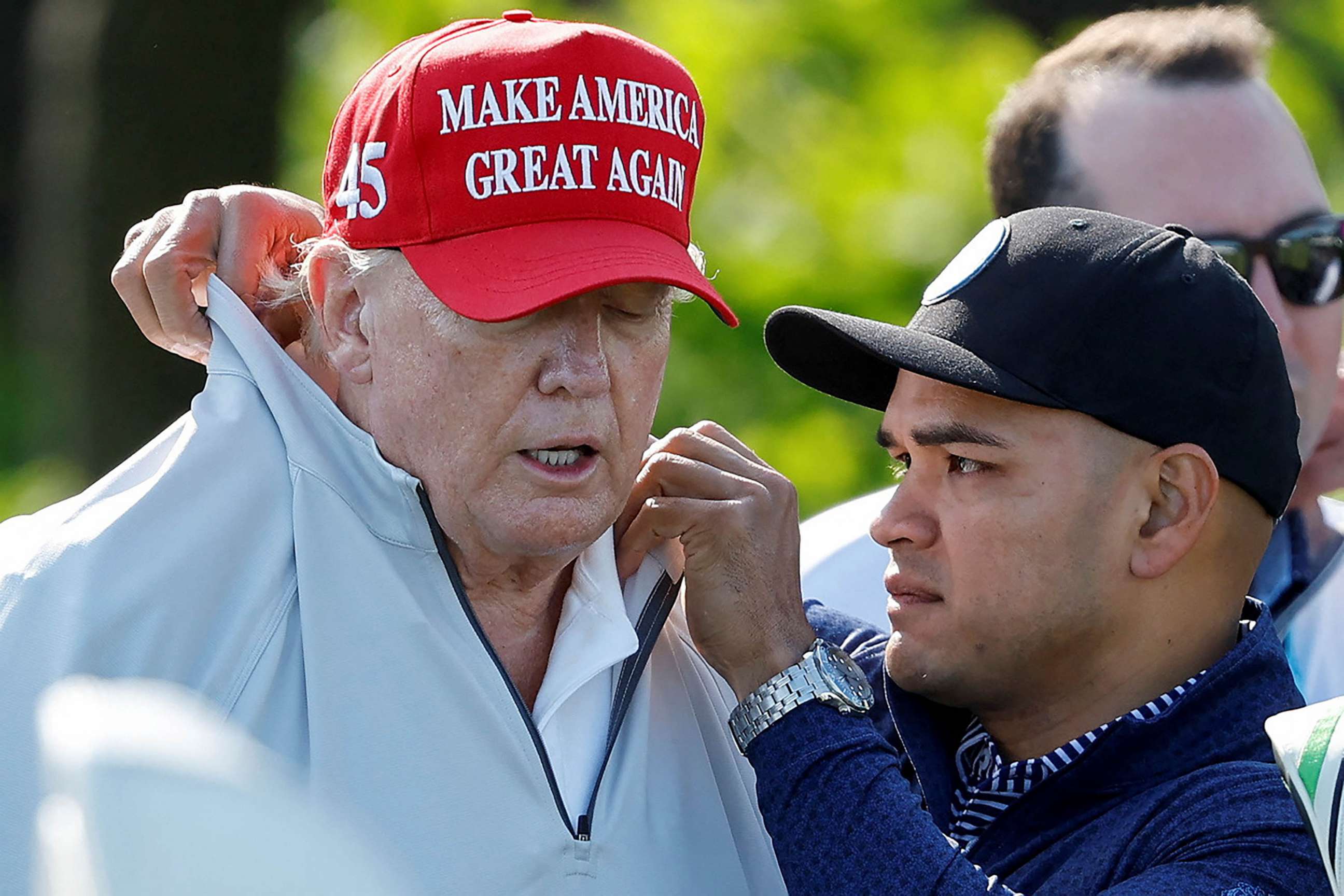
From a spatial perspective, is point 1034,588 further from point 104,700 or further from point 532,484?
point 104,700

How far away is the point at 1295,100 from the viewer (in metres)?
6.40

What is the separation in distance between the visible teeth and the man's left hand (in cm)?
17

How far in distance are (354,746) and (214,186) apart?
3720 mm

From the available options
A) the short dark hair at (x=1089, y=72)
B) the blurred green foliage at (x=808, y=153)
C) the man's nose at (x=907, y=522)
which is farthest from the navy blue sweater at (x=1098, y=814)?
the blurred green foliage at (x=808, y=153)

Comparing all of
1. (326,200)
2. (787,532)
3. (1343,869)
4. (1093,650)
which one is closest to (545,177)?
(326,200)

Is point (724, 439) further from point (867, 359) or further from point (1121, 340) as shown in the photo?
point (1121, 340)

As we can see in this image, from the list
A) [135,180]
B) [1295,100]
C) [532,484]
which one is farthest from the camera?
[1295,100]

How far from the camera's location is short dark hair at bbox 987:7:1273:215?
3137 millimetres

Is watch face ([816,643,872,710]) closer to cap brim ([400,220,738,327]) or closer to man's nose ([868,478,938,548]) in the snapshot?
man's nose ([868,478,938,548])

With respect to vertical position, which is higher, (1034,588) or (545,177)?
(545,177)

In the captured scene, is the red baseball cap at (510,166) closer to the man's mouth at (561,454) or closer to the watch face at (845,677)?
the man's mouth at (561,454)

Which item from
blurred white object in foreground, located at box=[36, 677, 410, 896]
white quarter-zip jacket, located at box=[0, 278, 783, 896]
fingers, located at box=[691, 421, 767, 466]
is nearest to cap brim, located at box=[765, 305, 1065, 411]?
fingers, located at box=[691, 421, 767, 466]

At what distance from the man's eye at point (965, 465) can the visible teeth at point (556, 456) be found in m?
0.46

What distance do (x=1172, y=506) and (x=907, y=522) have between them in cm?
32
